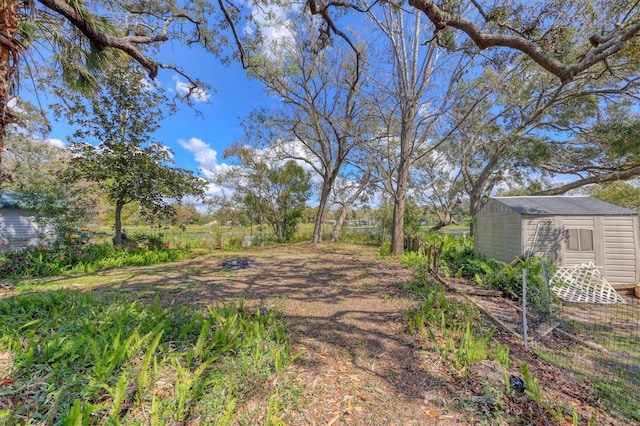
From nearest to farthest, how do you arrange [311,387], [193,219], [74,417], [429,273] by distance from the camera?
[74,417] < [311,387] < [429,273] < [193,219]

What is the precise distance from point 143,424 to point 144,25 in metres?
7.35

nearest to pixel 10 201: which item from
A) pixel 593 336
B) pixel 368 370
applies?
pixel 368 370

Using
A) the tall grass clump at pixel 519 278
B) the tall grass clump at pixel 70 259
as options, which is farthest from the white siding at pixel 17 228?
the tall grass clump at pixel 519 278

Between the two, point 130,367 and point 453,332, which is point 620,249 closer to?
point 453,332

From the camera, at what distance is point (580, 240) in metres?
6.58

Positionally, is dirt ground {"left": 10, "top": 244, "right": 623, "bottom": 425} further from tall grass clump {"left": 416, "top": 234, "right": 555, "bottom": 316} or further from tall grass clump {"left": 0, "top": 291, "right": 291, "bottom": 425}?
tall grass clump {"left": 416, "top": 234, "right": 555, "bottom": 316}

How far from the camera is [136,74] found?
796 centimetres

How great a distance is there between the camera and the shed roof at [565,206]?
6.49 meters

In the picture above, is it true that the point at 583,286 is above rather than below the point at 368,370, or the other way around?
above

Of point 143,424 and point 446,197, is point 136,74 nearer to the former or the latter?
point 143,424

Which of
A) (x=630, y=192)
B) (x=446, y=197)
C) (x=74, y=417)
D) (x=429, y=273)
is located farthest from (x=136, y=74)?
(x=630, y=192)

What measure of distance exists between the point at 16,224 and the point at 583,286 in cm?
1692

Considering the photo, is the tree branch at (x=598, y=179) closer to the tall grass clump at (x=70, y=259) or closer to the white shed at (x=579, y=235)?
the white shed at (x=579, y=235)

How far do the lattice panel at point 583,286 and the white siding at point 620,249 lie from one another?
0.69 metres
